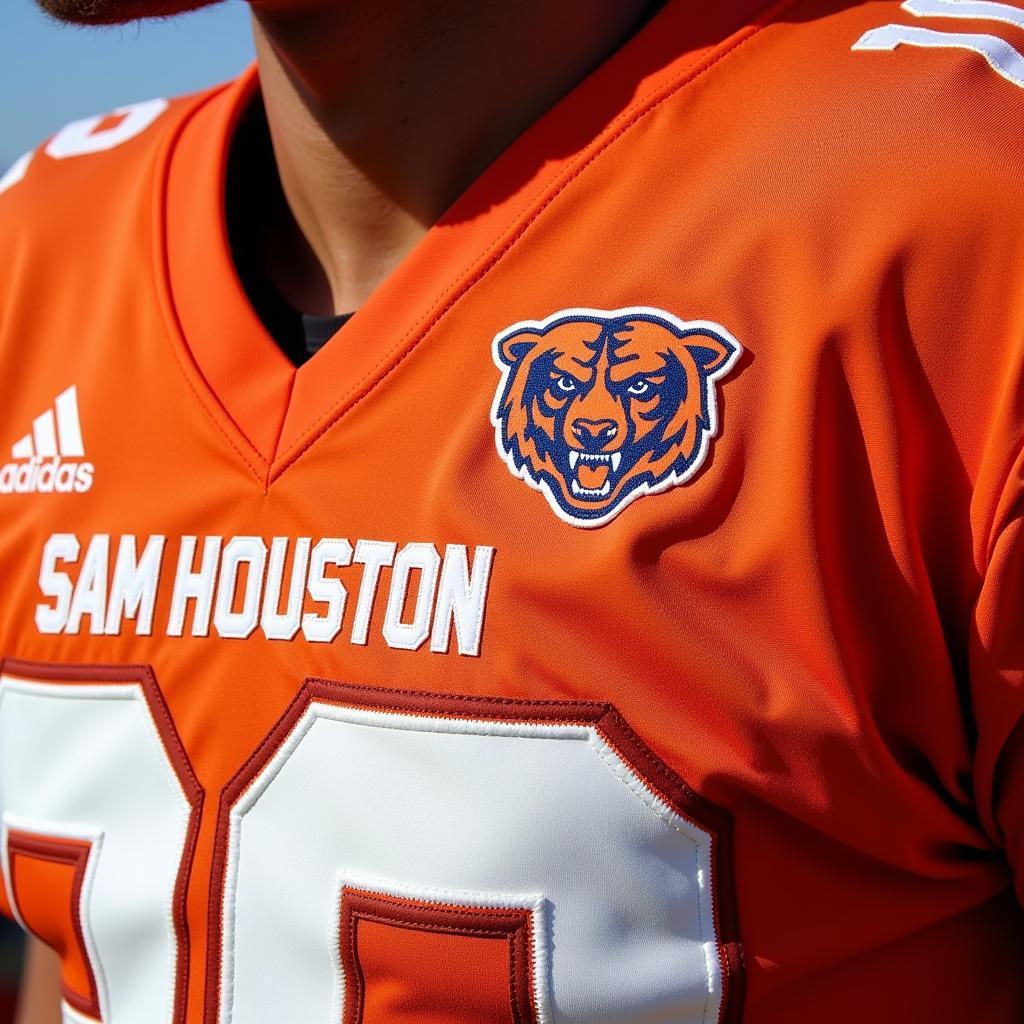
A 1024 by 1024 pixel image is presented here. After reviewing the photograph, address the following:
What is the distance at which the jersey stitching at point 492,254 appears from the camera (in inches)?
38.4

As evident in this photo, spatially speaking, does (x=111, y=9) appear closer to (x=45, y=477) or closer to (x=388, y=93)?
(x=388, y=93)

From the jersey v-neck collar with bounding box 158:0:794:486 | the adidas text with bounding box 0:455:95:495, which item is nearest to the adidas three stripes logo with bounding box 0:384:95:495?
the adidas text with bounding box 0:455:95:495

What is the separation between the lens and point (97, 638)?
3.45 feet

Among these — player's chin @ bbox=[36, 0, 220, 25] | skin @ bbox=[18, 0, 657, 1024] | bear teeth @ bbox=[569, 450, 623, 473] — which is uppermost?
player's chin @ bbox=[36, 0, 220, 25]

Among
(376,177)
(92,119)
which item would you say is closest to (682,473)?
(376,177)

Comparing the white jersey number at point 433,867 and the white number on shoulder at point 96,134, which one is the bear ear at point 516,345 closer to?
the white jersey number at point 433,867

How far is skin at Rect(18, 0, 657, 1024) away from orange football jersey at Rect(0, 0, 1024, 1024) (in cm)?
7

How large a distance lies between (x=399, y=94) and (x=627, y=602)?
0.48m

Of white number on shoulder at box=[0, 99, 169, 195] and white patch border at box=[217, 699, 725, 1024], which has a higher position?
white number on shoulder at box=[0, 99, 169, 195]

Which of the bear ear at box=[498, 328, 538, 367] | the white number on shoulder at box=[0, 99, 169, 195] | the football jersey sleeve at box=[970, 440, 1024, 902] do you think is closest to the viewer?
the football jersey sleeve at box=[970, 440, 1024, 902]

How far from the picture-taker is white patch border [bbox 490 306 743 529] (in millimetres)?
851

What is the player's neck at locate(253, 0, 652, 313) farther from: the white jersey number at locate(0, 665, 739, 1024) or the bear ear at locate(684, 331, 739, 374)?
the white jersey number at locate(0, 665, 739, 1024)

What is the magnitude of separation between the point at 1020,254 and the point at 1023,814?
35 cm

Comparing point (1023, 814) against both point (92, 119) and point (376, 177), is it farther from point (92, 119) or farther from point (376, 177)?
point (92, 119)
